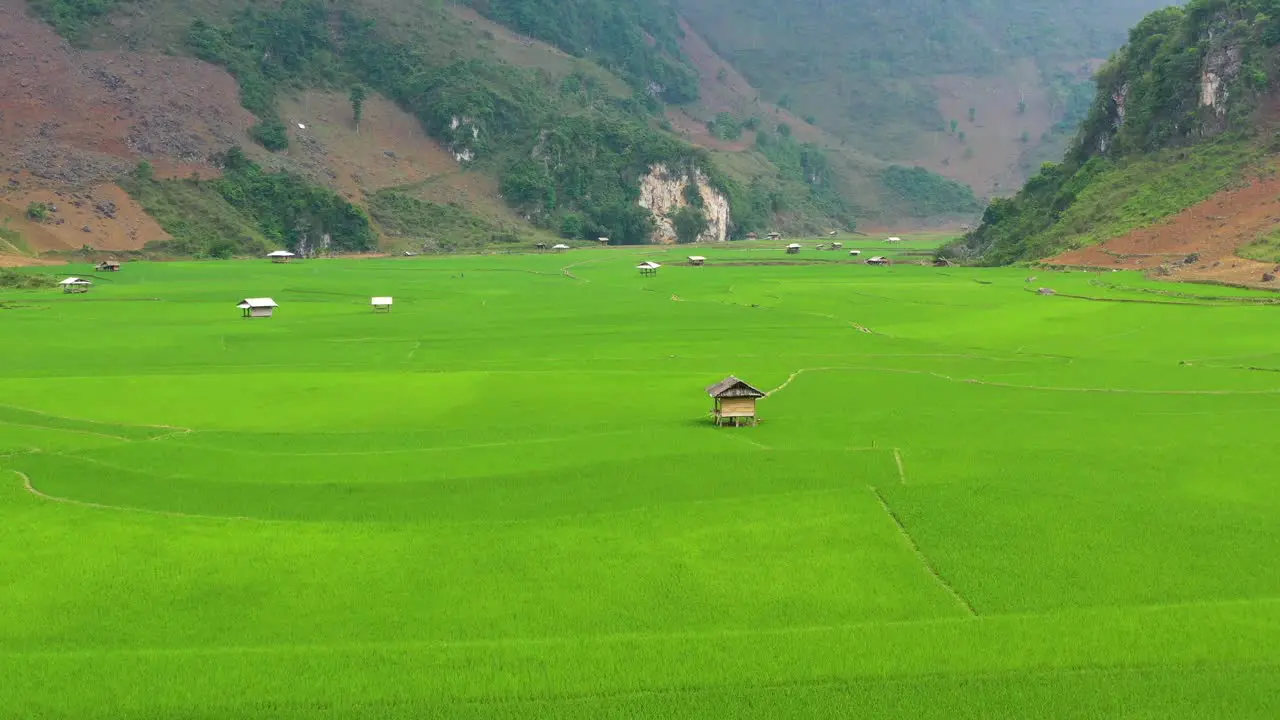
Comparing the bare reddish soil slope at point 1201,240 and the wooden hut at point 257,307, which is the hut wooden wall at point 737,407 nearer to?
the wooden hut at point 257,307

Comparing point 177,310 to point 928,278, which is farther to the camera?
point 928,278

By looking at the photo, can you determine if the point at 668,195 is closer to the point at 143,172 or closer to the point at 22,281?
the point at 143,172

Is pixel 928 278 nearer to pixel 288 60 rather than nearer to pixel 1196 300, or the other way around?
pixel 1196 300

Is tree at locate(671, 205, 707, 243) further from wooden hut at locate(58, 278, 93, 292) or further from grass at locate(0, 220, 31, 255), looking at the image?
wooden hut at locate(58, 278, 93, 292)

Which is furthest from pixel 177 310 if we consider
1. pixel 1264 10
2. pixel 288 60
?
pixel 288 60

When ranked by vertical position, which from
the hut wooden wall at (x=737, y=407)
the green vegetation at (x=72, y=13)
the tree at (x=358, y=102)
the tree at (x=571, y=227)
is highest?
the green vegetation at (x=72, y=13)

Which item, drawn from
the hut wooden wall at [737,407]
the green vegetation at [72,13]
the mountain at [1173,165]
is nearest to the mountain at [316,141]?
the green vegetation at [72,13]

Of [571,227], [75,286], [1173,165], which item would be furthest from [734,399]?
[571,227]
